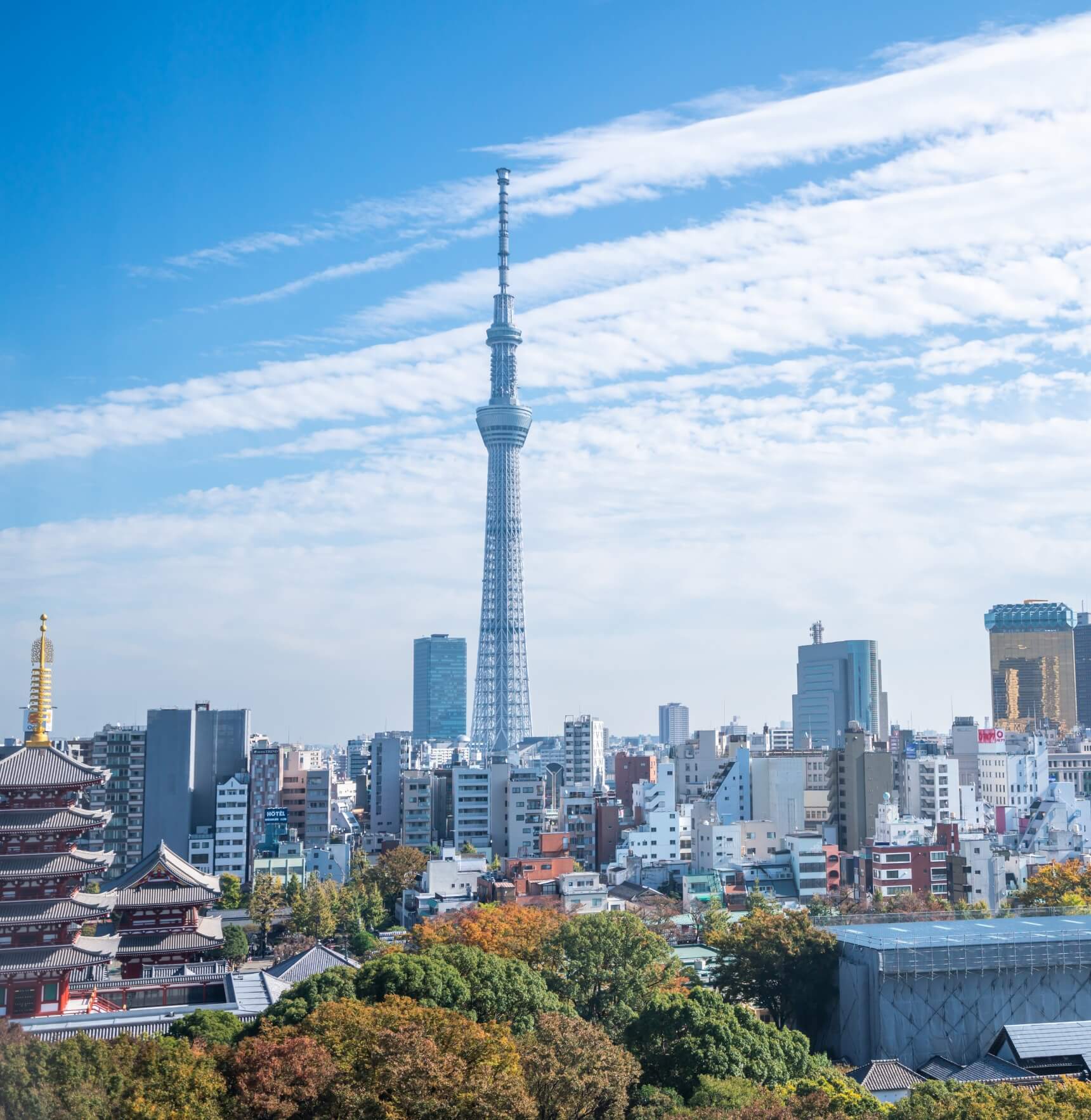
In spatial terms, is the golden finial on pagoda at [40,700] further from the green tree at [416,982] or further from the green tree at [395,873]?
the green tree at [395,873]

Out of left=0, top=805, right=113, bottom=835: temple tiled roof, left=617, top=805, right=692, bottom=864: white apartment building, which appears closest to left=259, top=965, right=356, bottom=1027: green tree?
left=0, top=805, right=113, bottom=835: temple tiled roof

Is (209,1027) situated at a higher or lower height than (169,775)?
lower

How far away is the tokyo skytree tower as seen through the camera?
77688 mm

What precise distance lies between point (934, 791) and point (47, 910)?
34168 mm

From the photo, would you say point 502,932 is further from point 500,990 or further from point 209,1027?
point 209,1027

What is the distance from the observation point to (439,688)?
133 m

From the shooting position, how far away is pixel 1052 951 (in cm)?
2169

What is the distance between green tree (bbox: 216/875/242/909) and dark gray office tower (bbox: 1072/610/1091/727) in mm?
76391

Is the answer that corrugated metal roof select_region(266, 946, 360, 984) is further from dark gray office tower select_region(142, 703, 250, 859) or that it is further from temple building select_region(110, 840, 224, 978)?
dark gray office tower select_region(142, 703, 250, 859)

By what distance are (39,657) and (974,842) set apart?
26691 millimetres

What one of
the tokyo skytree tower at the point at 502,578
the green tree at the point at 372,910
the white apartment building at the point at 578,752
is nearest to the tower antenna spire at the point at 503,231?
the tokyo skytree tower at the point at 502,578

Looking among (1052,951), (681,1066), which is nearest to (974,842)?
(1052,951)

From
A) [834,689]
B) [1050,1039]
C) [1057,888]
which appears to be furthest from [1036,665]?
[1050,1039]

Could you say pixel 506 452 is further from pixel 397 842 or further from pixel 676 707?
pixel 676 707
